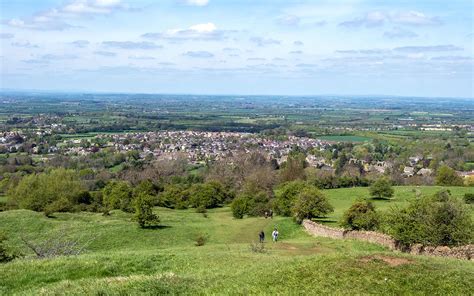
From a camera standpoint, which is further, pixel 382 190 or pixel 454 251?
pixel 382 190

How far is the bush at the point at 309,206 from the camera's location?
47.2m

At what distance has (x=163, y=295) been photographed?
14.7 m

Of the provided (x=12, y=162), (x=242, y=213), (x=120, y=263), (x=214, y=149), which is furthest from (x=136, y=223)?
(x=214, y=149)

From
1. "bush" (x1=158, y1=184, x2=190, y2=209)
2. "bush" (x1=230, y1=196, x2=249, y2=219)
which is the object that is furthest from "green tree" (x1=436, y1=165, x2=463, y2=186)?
"bush" (x1=158, y1=184, x2=190, y2=209)

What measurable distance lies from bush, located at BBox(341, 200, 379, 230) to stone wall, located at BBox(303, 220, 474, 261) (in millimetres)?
1757

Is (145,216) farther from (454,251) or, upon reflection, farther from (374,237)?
(454,251)

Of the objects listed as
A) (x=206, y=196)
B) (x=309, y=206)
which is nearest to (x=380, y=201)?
(x=309, y=206)

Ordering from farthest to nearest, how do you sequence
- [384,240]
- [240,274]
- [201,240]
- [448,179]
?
[448,179]
[201,240]
[384,240]
[240,274]

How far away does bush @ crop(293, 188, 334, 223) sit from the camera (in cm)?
4725

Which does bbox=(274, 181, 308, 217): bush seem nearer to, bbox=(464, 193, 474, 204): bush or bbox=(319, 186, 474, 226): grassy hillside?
bbox=(319, 186, 474, 226): grassy hillside

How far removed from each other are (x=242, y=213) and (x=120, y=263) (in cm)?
3536

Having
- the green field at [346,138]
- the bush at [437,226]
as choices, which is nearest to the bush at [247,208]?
the bush at [437,226]

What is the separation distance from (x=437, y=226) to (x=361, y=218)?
984cm

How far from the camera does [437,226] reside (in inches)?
1206
